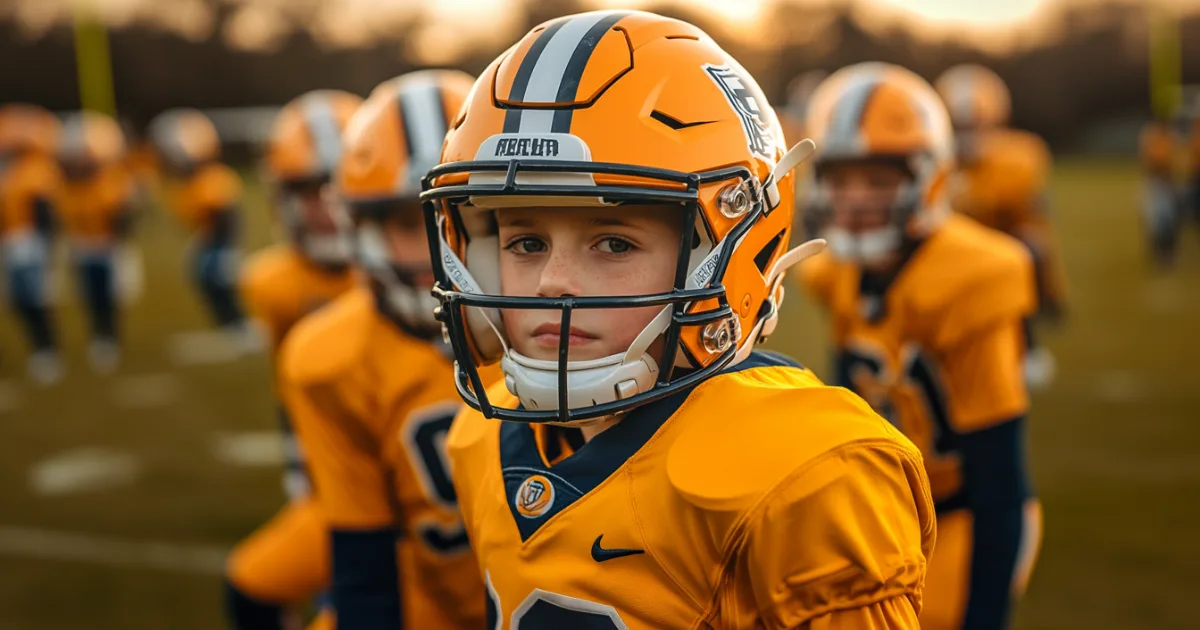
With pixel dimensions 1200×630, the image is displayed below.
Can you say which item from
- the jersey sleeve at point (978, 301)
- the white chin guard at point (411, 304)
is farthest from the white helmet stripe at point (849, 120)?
the white chin guard at point (411, 304)

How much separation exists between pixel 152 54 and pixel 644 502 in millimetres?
40172

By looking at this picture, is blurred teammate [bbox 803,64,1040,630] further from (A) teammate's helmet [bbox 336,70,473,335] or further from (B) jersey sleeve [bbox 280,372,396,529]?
(B) jersey sleeve [bbox 280,372,396,529]

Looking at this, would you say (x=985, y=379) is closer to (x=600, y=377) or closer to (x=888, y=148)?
(x=888, y=148)

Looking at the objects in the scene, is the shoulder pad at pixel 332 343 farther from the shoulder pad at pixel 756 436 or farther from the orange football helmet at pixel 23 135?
the orange football helmet at pixel 23 135

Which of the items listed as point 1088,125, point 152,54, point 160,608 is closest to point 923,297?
point 160,608

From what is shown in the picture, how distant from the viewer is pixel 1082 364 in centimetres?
836

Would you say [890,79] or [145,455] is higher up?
[890,79]

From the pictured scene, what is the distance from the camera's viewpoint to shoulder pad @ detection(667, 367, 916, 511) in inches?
54.8

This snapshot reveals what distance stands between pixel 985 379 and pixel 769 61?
106ft

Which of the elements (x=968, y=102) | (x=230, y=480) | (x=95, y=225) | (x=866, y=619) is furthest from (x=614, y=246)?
(x=95, y=225)

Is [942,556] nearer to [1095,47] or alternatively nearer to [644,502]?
[644,502]

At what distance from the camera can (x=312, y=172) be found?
4.21 m

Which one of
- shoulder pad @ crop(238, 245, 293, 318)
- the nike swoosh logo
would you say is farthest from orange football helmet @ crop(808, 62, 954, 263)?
shoulder pad @ crop(238, 245, 293, 318)

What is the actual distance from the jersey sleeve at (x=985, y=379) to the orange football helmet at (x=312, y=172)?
2.22 metres
